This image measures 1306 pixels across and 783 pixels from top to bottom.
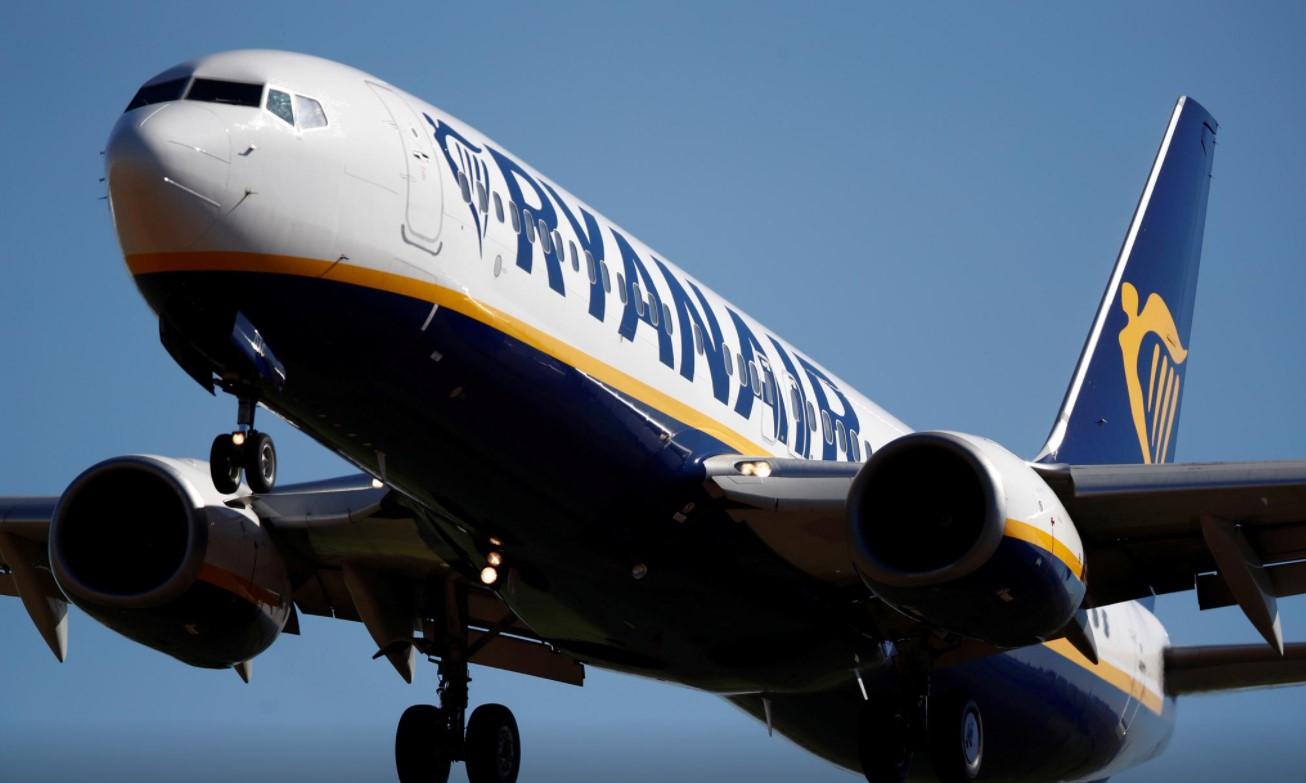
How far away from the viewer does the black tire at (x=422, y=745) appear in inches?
793

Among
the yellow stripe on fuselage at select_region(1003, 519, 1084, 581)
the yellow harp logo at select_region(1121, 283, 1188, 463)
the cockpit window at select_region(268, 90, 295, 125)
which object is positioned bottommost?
the yellow stripe on fuselage at select_region(1003, 519, 1084, 581)

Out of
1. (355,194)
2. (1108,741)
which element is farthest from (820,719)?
(355,194)

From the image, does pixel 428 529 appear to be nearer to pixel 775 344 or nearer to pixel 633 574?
pixel 633 574

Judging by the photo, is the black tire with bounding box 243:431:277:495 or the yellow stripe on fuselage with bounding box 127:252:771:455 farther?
the black tire with bounding box 243:431:277:495

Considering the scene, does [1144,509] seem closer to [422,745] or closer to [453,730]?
[453,730]

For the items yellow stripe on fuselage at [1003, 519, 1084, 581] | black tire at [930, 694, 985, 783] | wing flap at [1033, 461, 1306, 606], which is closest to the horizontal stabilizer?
wing flap at [1033, 461, 1306, 606]

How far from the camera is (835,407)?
73.6ft

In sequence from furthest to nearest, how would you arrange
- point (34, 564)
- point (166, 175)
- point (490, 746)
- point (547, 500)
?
point (34, 564), point (490, 746), point (547, 500), point (166, 175)

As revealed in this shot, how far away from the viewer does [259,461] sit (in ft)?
47.5

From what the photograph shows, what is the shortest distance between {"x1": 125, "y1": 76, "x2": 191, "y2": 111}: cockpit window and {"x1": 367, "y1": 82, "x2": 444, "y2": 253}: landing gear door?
1.76 m

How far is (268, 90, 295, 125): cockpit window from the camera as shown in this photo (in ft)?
47.4

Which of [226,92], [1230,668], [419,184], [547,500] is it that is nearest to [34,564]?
[547,500]

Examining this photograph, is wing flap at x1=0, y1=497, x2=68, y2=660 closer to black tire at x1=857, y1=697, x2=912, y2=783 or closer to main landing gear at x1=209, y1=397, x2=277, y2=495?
main landing gear at x1=209, y1=397, x2=277, y2=495

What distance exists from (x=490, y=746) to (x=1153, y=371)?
1249 centimetres
